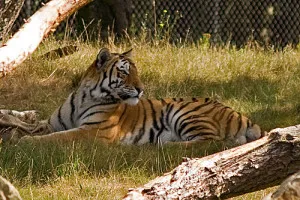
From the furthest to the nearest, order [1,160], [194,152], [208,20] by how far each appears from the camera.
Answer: [208,20]
[194,152]
[1,160]

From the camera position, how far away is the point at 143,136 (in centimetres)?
769

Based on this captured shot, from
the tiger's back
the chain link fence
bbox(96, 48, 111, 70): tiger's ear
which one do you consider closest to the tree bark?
bbox(96, 48, 111, 70): tiger's ear

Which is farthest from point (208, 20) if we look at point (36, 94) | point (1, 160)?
point (1, 160)

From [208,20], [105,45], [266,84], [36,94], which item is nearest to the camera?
[36,94]

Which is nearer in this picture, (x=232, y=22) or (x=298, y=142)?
(x=298, y=142)

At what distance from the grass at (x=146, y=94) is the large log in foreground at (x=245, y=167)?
89cm

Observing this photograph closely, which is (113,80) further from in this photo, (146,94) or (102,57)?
(146,94)

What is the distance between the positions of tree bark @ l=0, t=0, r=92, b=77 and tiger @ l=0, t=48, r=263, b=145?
588 mm

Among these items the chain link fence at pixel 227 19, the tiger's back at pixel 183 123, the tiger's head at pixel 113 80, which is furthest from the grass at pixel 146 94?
the chain link fence at pixel 227 19

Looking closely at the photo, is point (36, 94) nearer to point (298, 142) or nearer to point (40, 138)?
point (40, 138)

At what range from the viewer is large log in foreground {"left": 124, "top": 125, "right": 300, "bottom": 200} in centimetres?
455

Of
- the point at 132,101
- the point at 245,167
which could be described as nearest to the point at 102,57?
the point at 132,101

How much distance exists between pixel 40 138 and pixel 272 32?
23.6 feet

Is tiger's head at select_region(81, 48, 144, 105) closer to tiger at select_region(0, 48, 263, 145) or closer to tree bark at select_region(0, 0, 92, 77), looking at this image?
tiger at select_region(0, 48, 263, 145)
